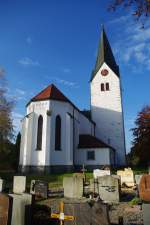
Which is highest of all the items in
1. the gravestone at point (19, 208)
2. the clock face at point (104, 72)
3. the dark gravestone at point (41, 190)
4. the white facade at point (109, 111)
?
the clock face at point (104, 72)

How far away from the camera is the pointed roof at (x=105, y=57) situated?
37500 mm

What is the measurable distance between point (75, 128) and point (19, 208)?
2357cm

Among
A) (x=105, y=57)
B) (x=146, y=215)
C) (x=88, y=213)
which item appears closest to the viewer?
(x=146, y=215)

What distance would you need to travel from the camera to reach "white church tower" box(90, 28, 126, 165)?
34.4m

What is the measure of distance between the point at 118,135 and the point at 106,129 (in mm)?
2016

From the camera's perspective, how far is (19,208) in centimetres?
617

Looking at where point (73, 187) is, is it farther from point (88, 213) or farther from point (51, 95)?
point (51, 95)

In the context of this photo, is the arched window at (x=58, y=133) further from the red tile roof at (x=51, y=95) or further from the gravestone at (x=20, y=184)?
the gravestone at (x=20, y=184)

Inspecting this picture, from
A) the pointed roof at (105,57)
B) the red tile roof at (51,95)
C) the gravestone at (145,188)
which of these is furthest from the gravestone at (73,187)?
the pointed roof at (105,57)

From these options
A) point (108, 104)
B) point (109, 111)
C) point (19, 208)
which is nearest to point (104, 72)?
point (108, 104)

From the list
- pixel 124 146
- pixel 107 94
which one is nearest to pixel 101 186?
pixel 124 146

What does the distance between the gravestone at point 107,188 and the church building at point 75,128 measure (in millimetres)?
13288

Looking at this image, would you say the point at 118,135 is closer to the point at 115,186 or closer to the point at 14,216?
the point at 115,186

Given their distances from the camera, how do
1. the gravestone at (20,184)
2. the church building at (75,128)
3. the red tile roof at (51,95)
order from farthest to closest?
the red tile roof at (51,95), the church building at (75,128), the gravestone at (20,184)
